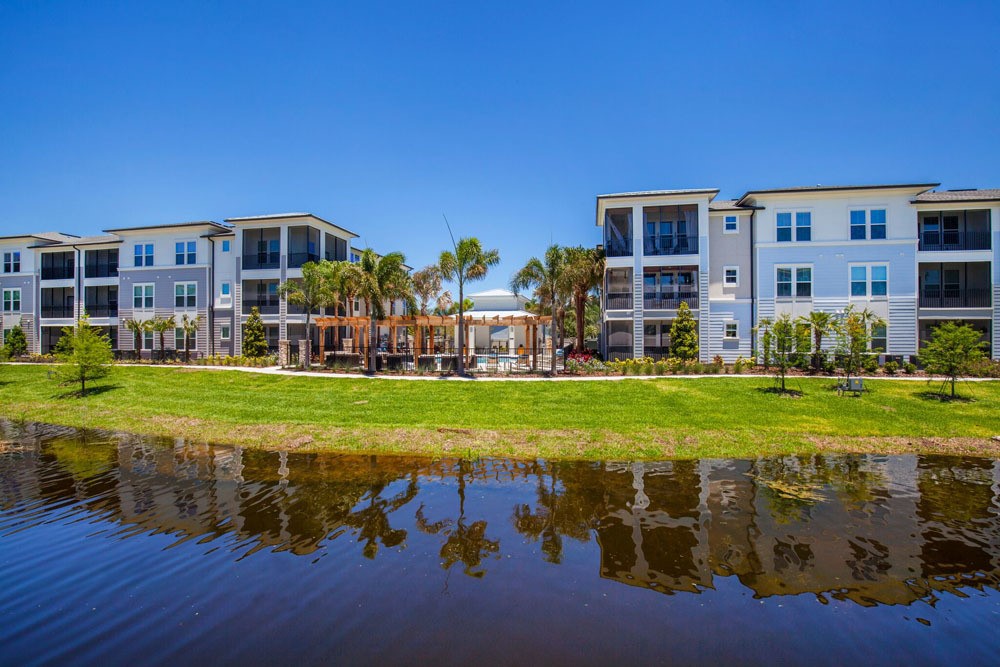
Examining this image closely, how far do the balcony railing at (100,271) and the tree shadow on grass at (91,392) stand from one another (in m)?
23.7

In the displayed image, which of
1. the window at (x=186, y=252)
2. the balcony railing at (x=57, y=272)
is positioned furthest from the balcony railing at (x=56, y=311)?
the window at (x=186, y=252)

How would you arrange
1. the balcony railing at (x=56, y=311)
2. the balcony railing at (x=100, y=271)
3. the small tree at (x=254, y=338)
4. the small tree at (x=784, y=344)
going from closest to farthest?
the small tree at (x=784, y=344)
the small tree at (x=254, y=338)
the balcony railing at (x=100, y=271)
the balcony railing at (x=56, y=311)

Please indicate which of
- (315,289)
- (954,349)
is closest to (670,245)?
(954,349)

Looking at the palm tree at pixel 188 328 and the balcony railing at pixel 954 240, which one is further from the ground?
the balcony railing at pixel 954 240

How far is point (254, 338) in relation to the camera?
34.1 meters

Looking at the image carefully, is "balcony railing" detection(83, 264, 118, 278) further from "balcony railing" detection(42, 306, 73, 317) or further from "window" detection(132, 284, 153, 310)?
"balcony railing" detection(42, 306, 73, 317)

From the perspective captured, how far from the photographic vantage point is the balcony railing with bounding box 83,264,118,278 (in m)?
42.1

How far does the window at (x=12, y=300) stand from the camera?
144 ft

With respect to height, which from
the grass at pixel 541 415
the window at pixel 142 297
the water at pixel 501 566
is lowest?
the water at pixel 501 566

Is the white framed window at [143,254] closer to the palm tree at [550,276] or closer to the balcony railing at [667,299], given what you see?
the palm tree at [550,276]

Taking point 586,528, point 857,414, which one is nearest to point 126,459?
point 586,528

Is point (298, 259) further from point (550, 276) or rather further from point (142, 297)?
point (550, 276)

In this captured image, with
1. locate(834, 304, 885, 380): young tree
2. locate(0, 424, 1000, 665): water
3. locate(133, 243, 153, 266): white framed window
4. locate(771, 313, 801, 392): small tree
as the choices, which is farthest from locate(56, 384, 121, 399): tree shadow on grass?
locate(834, 304, 885, 380): young tree

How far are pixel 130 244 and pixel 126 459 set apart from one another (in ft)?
119
